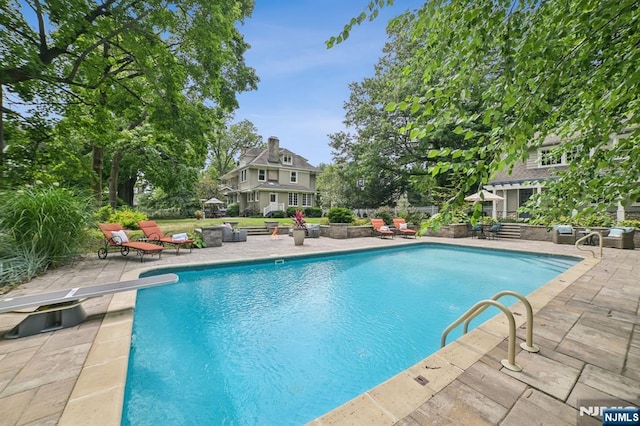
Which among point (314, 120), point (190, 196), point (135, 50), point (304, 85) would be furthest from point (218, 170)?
point (135, 50)

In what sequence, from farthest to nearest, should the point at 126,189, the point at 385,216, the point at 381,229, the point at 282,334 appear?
the point at 126,189, the point at 385,216, the point at 381,229, the point at 282,334

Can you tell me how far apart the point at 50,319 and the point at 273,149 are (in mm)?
28015

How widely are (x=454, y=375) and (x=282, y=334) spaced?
9.46ft

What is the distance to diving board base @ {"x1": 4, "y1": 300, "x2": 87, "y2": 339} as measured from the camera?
10.6 ft

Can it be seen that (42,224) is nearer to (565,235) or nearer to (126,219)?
(126,219)

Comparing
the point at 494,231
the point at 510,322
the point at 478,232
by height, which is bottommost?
the point at 478,232

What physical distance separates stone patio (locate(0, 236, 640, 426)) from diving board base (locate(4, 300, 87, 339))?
0.39 ft

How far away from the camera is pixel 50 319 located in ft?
11.2

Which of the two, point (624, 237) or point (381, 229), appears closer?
point (624, 237)

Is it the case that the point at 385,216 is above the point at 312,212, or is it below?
below

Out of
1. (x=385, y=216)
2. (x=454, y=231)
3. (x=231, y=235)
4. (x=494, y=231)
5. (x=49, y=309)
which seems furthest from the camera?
(x=385, y=216)

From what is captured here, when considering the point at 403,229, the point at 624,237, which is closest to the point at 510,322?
the point at 403,229

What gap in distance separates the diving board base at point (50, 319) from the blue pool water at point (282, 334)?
2.85 ft

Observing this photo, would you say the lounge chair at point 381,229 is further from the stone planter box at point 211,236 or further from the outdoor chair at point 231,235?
the stone planter box at point 211,236
